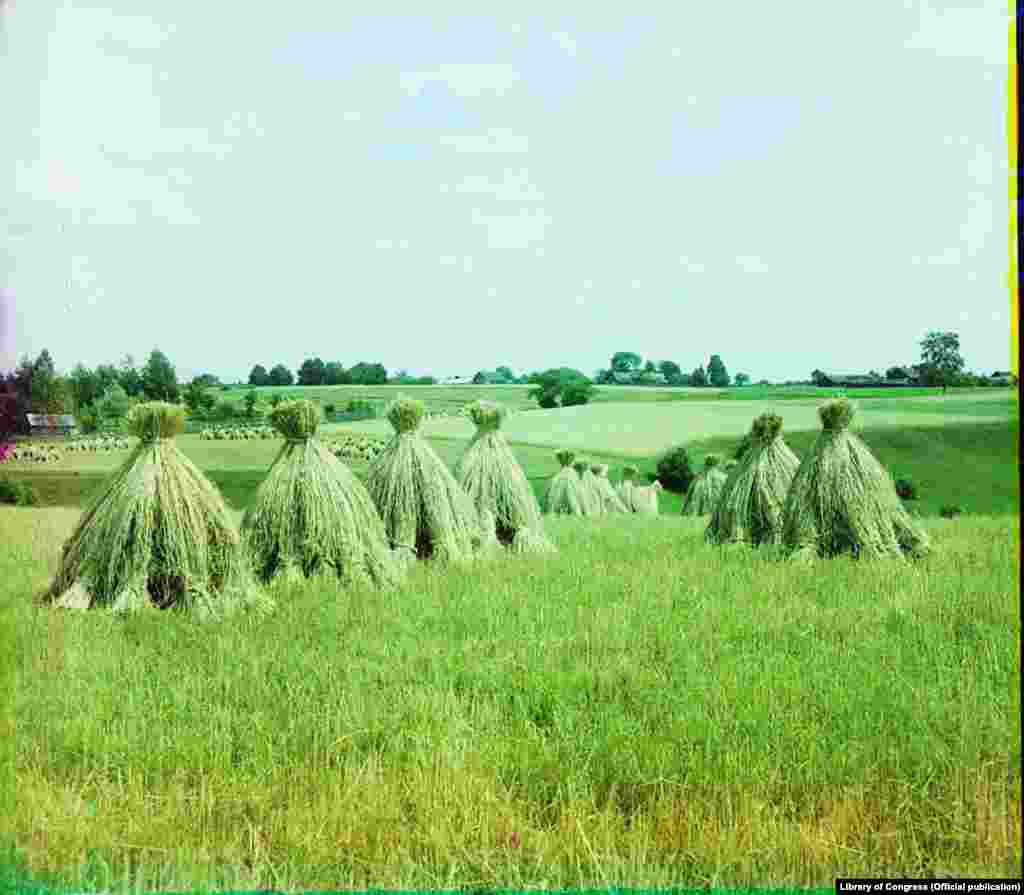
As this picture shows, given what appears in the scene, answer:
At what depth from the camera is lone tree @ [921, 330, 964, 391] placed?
3.41 m

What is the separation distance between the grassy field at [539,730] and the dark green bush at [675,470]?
4.46ft

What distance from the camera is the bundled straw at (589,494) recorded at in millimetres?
6363

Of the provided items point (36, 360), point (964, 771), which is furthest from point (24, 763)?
point (964, 771)

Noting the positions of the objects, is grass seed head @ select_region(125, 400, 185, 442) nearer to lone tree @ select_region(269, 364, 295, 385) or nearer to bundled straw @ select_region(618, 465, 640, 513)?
lone tree @ select_region(269, 364, 295, 385)

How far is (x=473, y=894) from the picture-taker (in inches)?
101

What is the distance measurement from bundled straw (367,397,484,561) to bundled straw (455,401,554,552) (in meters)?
0.49

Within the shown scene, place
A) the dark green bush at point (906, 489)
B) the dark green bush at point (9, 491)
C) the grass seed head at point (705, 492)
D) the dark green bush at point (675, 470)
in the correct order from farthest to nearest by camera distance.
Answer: the grass seed head at point (705, 492)
the dark green bush at point (675, 470)
the dark green bush at point (906, 489)
the dark green bush at point (9, 491)

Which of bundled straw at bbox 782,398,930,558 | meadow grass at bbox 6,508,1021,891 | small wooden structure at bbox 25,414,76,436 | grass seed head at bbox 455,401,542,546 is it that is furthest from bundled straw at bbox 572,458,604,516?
small wooden structure at bbox 25,414,76,436

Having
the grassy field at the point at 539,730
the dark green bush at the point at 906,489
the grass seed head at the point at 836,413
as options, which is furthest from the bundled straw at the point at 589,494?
the grassy field at the point at 539,730

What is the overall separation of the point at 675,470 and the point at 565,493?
4.72ft

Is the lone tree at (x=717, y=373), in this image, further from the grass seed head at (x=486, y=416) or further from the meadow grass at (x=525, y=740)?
the grass seed head at (x=486, y=416)

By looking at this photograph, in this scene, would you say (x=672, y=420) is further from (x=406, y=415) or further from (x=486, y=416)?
(x=486, y=416)

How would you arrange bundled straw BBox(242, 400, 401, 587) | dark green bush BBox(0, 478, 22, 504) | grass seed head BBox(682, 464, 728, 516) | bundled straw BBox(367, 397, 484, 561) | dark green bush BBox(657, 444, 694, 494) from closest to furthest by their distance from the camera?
Answer: dark green bush BBox(0, 478, 22, 504) → bundled straw BBox(242, 400, 401, 587) → dark green bush BBox(657, 444, 694, 494) → bundled straw BBox(367, 397, 484, 561) → grass seed head BBox(682, 464, 728, 516)

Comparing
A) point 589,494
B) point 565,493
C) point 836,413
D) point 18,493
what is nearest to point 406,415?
point 589,494
